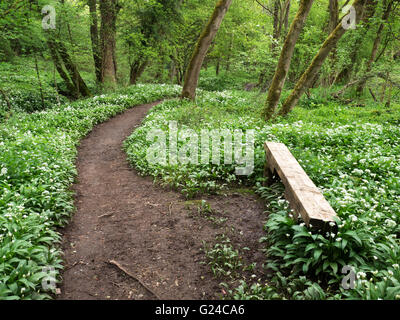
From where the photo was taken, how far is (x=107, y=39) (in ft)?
58.4

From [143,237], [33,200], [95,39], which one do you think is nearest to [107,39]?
[95,39]

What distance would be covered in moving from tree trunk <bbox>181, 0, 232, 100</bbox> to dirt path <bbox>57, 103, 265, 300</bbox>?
27.1 feet

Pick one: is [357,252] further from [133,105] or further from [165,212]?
[133,105]

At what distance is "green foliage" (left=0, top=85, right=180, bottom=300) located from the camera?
11.3ft

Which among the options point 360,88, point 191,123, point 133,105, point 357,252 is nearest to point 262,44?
point 360,88

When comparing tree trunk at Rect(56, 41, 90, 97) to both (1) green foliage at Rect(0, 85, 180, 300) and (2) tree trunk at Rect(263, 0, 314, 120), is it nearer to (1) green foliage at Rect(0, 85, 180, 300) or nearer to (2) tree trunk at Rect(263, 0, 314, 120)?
(1) green foliage at Rect(0, 85, 180, 300)

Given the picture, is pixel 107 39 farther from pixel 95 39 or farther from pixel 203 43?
pixel 203 43

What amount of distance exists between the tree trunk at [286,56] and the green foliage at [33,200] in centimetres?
762

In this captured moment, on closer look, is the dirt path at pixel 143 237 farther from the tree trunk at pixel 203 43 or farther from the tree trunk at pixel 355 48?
the tree trunk at pixel 355 48

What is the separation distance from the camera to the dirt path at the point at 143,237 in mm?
3787

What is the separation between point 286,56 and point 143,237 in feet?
27.7

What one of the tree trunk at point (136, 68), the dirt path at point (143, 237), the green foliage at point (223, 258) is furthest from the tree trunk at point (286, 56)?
the tree trunk at point (136, 68)

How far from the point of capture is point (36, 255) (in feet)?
12.5
